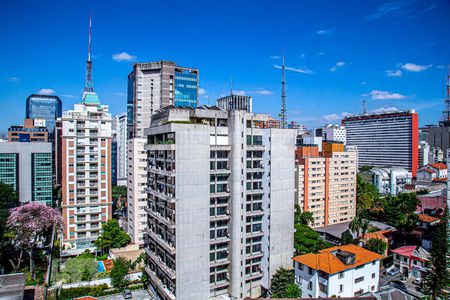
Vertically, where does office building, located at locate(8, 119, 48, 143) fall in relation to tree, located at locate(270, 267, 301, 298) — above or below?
above

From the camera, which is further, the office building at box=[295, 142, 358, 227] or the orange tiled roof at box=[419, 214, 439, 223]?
→ the office building at box=[295, 142, 358, 227]

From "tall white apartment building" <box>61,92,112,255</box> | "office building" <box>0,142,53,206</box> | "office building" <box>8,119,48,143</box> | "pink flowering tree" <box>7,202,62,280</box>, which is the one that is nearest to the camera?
"pink flowering tree" <box>7,202,62,280</box>

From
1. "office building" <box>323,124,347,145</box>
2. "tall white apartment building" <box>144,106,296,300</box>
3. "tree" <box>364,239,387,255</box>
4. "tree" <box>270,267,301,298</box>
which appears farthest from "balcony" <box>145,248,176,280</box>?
"office building" <box>323,124,347,145</box>

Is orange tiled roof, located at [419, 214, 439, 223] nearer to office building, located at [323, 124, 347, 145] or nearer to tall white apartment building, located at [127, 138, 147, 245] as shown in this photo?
tall white apartment building, located at [127, 138, 147, 245]

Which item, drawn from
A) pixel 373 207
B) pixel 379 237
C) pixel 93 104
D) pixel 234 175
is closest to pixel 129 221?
pixel 93 104

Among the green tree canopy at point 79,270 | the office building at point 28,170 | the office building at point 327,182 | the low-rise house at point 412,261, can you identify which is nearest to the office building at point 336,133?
the office building at point 327,182

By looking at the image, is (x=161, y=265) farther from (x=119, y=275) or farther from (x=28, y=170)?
(x=28, y=170)

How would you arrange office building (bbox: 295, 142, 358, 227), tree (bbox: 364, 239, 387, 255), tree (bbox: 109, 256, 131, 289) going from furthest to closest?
office building (bbox: 295, 142, 358, 227) < tree (bbox: 364, 239, 387, 255) < tree (bbox: 109, 256, 131, 289)
